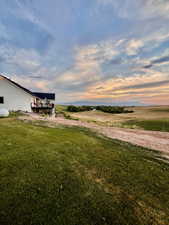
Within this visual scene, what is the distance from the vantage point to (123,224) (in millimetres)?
2537

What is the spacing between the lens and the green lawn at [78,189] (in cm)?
260

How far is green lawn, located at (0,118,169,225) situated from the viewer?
2598mm

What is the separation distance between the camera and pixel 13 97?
21.9 metres

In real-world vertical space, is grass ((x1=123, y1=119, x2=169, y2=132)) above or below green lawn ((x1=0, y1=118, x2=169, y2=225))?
below

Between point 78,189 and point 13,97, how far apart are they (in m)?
22.9

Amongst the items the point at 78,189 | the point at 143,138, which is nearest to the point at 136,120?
the point at 143,138

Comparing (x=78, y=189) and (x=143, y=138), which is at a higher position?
(x=78, y=189)

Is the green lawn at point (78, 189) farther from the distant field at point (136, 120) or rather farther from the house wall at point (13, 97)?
the house wall at point (13, 97)

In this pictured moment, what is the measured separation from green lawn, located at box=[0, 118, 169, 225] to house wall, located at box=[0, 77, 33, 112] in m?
18.7

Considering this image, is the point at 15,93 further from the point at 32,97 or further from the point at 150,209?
the point at 150,209

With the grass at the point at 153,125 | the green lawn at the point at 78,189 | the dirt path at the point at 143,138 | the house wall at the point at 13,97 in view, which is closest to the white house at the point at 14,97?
the house wall at the point at 13,97

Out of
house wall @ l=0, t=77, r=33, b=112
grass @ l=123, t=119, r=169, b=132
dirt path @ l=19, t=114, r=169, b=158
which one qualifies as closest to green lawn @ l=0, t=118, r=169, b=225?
dirt path @ l=19, t=114, r=169, b=158

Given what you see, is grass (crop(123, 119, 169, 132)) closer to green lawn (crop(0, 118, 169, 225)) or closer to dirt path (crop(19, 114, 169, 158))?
dirt path (crop(19, 114, 169, 158))

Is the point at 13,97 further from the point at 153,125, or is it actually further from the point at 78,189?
the point at 153,125
